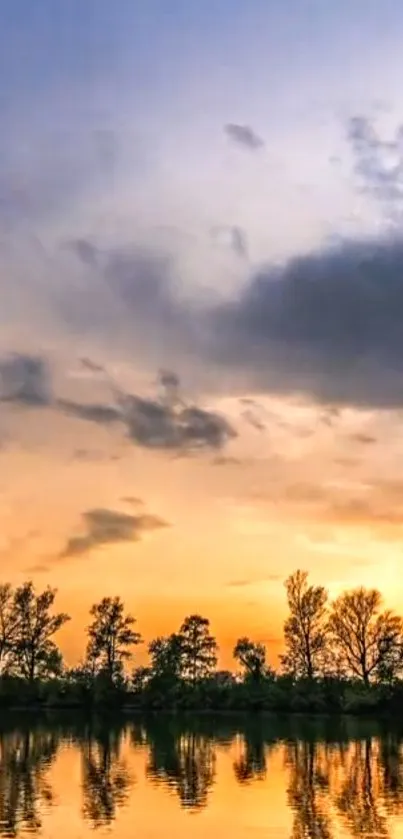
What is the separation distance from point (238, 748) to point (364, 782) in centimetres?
2449

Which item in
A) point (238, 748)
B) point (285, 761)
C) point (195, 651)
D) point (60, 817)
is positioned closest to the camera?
point (60, 817)

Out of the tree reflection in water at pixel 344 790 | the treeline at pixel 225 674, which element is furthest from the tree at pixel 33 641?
the tree reflection in water at pixel 344 790

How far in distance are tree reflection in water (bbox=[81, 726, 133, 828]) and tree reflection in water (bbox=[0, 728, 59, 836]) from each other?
66.7 inches

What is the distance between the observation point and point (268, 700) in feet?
376

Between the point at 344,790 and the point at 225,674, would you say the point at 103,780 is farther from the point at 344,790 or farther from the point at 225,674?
the point at 225,674

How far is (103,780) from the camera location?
43250mm

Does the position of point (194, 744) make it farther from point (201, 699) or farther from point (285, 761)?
point (201, 699)

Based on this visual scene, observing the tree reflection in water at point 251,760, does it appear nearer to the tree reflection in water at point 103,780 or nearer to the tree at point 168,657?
the tree reflection in water at point 103,780

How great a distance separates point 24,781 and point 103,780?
12.2ft

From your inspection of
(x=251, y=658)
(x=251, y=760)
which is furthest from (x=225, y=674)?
(x=251, y=760)

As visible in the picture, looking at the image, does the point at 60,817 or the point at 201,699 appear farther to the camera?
the point at 201,699

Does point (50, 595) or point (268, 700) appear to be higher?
point (50, 595)

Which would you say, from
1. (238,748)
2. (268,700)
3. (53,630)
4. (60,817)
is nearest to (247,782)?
(60,817)

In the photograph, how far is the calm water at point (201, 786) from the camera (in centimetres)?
3016
